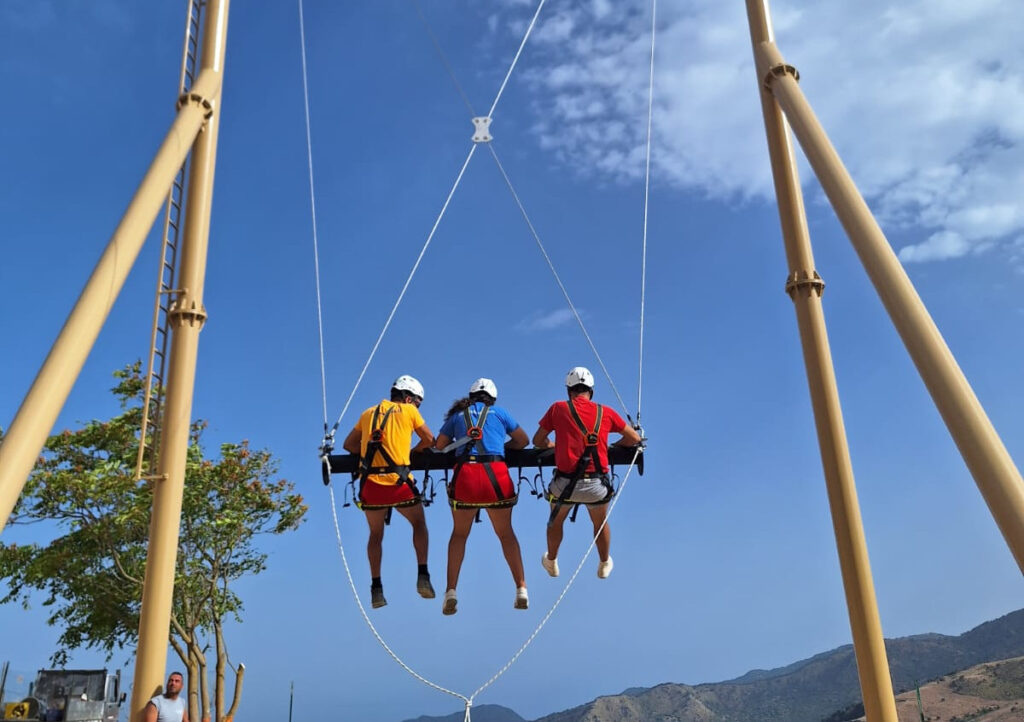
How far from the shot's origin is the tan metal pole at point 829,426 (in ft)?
21.2

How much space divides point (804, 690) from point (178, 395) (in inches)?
6675

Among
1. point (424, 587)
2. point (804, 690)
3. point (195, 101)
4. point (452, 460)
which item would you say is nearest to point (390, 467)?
point (452, 460)

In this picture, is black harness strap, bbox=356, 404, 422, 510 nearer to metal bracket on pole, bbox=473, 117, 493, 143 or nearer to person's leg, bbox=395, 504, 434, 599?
person's leg, bbox=395, 504, 434, 599

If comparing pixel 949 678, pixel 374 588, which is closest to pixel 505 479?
pixel 374 588

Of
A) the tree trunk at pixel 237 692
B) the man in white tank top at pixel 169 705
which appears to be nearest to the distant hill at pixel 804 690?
the tree trunk at pixel 237 692

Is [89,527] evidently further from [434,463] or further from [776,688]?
[776,688]

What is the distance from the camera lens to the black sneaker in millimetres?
9484

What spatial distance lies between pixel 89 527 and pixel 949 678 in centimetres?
6414

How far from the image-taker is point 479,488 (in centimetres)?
933

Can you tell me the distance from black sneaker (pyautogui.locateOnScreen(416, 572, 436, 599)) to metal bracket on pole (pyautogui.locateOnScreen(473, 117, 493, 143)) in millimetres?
5206

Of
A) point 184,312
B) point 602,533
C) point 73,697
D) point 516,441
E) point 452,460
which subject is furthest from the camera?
point 73,697

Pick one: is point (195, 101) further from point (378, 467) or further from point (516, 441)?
point (516, 441)

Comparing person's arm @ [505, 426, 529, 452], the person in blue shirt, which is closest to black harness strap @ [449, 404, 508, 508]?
the person in blue shirt

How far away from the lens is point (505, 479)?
9.38 metres
